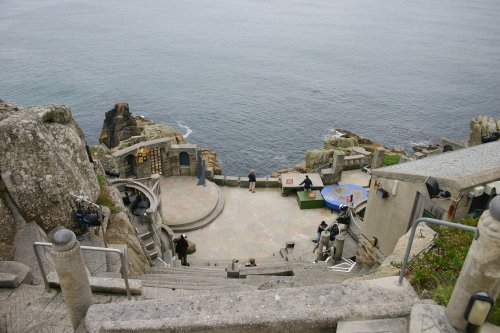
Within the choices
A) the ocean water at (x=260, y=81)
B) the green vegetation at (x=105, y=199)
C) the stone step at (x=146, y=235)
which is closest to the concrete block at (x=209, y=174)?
the stone step at (x=146, y=235)

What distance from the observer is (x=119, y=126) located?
4750 cm

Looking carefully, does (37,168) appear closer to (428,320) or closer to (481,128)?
(428,320)

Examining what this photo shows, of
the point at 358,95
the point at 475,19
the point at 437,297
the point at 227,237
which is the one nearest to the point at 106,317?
the point at 437,297

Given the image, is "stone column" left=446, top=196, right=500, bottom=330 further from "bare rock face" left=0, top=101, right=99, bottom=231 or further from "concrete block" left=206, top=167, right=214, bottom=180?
"concrete block" left=206, top=167, right=214, bottom=180

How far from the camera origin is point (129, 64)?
94.7m

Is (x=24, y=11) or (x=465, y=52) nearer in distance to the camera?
(x=465, y=52)

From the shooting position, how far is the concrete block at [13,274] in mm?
9031

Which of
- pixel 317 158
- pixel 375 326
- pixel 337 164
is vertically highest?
pixel 375 326

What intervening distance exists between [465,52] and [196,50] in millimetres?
85048

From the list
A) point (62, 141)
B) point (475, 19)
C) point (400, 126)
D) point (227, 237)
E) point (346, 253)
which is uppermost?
point (475, 19)

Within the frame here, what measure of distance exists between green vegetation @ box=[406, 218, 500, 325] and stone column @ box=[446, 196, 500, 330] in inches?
68.9

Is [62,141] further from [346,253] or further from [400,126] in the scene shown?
[400,126]

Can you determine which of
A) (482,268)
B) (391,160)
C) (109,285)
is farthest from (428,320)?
(391,160)

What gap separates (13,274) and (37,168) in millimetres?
3911
